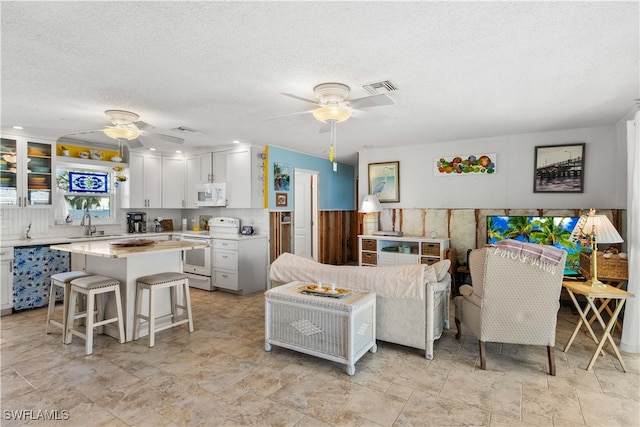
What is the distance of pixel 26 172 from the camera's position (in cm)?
476

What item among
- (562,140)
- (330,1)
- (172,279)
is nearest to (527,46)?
(330,1)

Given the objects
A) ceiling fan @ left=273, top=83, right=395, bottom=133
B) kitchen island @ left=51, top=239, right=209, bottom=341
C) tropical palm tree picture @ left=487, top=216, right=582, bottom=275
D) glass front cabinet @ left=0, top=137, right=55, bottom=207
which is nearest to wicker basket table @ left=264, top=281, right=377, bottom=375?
kitchen island @ left=51, top=239, right=209, bottom=341

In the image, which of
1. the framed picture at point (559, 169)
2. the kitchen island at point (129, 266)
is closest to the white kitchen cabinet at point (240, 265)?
the kitchen island at point (129, 266)

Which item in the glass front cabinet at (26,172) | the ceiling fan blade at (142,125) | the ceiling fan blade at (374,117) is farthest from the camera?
the glass front cabinet at (26,172)

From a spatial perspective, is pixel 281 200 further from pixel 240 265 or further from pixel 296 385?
pixel 296 385

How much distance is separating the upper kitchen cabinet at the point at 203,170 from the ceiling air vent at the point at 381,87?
3585 millimetres

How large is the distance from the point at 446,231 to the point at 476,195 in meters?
0.74

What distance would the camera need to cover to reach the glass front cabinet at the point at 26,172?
181 inches

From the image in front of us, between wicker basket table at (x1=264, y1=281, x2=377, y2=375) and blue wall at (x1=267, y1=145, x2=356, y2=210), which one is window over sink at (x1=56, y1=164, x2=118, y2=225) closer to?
blue wall at (x1=267, y1=145, x2=356, y2=210)

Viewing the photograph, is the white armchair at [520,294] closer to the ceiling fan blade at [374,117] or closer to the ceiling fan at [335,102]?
the ceiling fan at [335,102]

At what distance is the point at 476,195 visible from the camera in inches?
213

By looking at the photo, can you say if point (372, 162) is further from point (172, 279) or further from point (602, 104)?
point (172, 279)

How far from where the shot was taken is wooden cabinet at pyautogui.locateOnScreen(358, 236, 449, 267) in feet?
17.4

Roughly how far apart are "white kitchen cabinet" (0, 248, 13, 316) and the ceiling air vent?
482 cm
